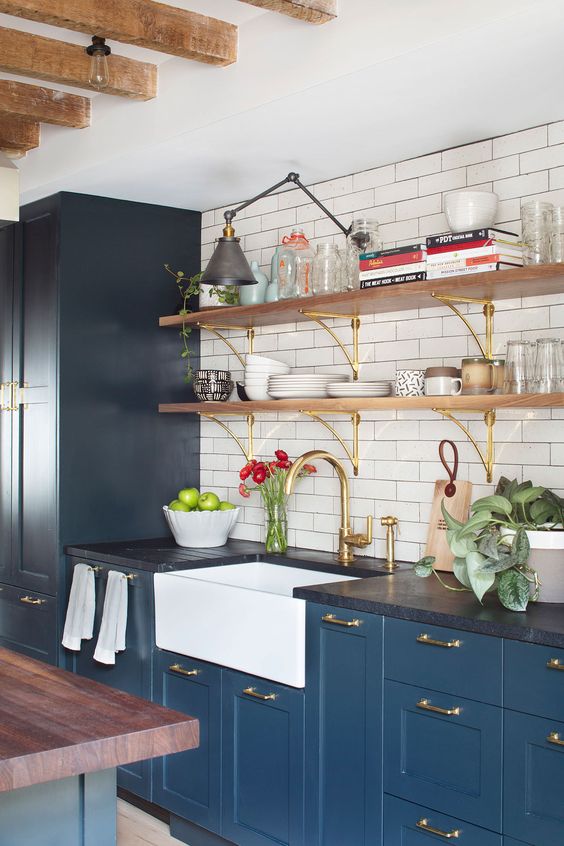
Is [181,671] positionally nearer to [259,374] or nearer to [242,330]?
[259,374]

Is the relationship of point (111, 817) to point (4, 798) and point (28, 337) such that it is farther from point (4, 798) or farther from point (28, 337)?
point (28, 337)

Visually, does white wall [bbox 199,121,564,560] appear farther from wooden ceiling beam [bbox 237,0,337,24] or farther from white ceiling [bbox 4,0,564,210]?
wooden ceiling beam [bbox 237,0,337,24]

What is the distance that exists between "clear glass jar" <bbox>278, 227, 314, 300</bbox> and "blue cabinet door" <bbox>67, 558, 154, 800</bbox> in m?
1.31

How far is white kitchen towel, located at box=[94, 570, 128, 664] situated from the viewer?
13.6 ft

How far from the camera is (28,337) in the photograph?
4.82 meters

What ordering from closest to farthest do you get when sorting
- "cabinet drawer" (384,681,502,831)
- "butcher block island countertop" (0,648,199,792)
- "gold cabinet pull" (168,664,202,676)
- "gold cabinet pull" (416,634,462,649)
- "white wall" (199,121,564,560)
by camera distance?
"butcher block island countertop" (0,648,199,792) → "cabinet drawer" (384,681,502,831) → "gold cabinet pull" (416,634,462,649) → "white wall" (199,121,564,560) → "gold cabinet pull" (168,664,202,676)

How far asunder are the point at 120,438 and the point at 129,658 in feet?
3.60

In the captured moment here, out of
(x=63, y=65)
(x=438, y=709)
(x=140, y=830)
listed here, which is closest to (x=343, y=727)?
(x=438, y=709)

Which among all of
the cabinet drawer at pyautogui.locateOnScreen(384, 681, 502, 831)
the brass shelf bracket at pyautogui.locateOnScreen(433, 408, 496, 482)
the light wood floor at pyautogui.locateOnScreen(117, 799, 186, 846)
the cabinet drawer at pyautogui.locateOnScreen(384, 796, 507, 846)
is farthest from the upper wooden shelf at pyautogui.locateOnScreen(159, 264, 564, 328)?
the light wood floor at pyautogui.locateOnScreen(117, 799, 186, 846)

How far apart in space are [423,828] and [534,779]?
44cm

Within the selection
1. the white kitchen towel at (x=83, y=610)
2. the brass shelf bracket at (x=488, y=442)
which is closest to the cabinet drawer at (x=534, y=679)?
the brass shelf bracket at (x=488, y=442)

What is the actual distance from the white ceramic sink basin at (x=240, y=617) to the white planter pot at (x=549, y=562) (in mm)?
779

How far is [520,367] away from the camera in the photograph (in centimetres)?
Answer: 332

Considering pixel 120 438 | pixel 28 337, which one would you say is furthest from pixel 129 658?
pixel 28 337
